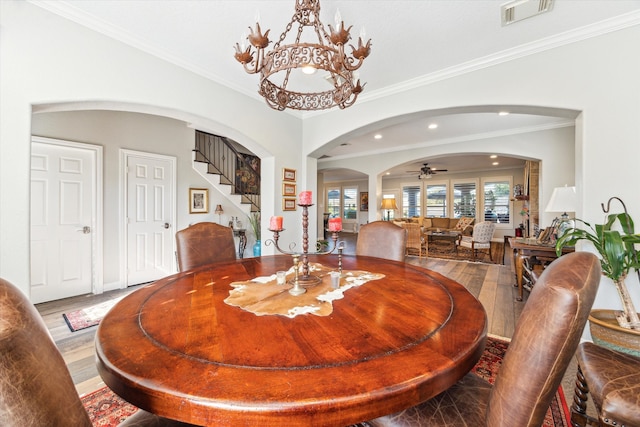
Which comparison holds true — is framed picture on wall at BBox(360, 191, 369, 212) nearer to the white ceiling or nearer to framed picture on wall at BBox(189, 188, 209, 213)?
framed picture on wall at BBox(189, 188, 209, 213)

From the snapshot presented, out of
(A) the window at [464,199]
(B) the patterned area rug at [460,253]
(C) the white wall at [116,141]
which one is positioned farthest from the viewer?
(A) the window at [464,199]

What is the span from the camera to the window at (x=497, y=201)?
920cm

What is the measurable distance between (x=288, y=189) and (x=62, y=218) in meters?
2.86

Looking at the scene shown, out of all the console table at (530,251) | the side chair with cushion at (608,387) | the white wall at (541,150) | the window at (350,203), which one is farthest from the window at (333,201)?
the side chair with cushion at (608,387)

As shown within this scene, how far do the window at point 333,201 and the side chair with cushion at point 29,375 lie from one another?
12521 mm

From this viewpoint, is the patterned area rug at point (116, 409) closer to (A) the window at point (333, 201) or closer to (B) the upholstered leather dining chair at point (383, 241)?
(B) the upholstered leather dining chair at point (383, 241)

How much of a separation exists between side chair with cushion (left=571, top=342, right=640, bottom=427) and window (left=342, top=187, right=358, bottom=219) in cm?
1130

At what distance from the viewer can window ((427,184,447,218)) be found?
10344 mm

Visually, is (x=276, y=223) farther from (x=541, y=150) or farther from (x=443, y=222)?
(x=443, y=222)

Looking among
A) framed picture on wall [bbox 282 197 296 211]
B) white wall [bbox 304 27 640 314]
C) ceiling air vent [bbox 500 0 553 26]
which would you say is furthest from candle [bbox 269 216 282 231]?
white wall [bbox 304 27 640 314]

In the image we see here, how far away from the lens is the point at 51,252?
320 cm

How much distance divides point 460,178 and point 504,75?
26.7 feet

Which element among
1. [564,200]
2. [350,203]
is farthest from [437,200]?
[564,200]

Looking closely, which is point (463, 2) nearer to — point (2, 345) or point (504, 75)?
point (504, 75)
